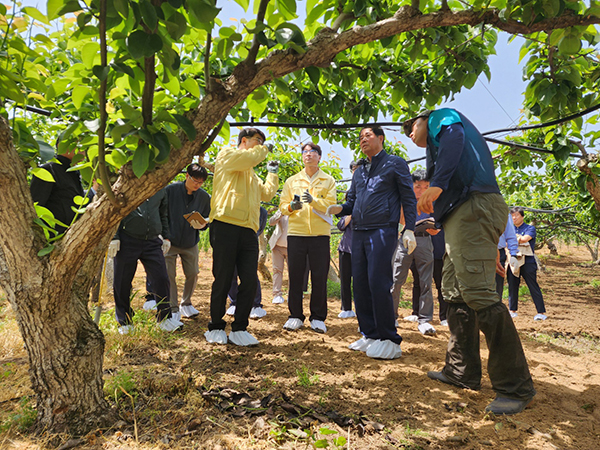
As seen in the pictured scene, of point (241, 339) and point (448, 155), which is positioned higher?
point (448, 155)

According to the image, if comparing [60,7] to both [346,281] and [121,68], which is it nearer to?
[121,68]

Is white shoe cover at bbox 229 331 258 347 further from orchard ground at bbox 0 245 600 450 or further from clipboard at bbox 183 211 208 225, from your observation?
clipboard at bbox 183 211 208 225

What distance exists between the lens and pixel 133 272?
3531 millimetres

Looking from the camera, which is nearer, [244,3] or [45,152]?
[244,3]

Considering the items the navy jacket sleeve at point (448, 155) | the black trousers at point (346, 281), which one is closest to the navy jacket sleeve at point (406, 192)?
the navy jacket sleeve at point (448, 155)

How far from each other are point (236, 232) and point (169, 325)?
1.25m

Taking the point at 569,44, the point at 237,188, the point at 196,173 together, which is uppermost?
the point at 569,44

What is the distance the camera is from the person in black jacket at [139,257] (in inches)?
137

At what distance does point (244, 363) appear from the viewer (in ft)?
8.83

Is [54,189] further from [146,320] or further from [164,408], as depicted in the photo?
[164,408]

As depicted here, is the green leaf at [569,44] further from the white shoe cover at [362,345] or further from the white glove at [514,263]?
the white glove at [514,263]

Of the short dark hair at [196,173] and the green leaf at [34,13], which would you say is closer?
the green leaf at [34,13]

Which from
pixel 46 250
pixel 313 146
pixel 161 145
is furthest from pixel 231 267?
pixel 161 145

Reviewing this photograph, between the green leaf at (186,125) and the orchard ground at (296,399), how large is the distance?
51.0 inches
